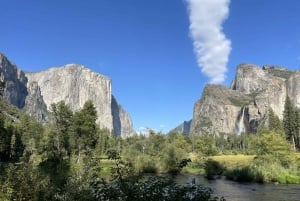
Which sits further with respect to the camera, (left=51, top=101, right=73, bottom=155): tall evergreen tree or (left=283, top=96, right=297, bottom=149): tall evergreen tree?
(left=283, top=96, right=297, bottom=149): tall evergreen tree

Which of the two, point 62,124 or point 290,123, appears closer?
point 62,124

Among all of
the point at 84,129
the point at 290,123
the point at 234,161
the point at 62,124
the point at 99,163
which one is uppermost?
the point at 290,123

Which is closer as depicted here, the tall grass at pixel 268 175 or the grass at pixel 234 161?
the tall grass at pixel 268 175

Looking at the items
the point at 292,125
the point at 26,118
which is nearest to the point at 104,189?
the point at 26,118

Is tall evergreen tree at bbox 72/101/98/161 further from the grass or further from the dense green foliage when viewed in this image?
the grass

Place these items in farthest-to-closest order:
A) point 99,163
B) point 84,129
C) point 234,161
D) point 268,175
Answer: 1. point 234,161
2. point 84,129
3. point 268,175
4. point 99,163

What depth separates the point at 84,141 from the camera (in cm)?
8044

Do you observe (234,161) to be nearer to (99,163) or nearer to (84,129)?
(84,129)

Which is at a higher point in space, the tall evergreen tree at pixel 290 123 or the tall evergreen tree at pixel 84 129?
the tall evergreen tree at pixel 290 123

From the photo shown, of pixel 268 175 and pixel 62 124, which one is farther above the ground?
pixel 62 124

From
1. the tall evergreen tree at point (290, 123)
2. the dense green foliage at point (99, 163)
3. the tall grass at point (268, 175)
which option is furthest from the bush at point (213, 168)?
the tall evergreen tree at point (290, 123)

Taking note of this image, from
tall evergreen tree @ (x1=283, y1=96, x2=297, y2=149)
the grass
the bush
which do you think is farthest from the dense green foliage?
the grass

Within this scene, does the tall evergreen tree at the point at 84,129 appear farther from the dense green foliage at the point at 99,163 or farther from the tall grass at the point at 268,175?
the tall grass at the point at 268,175

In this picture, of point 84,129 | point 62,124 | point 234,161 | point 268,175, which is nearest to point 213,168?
point 234,161
